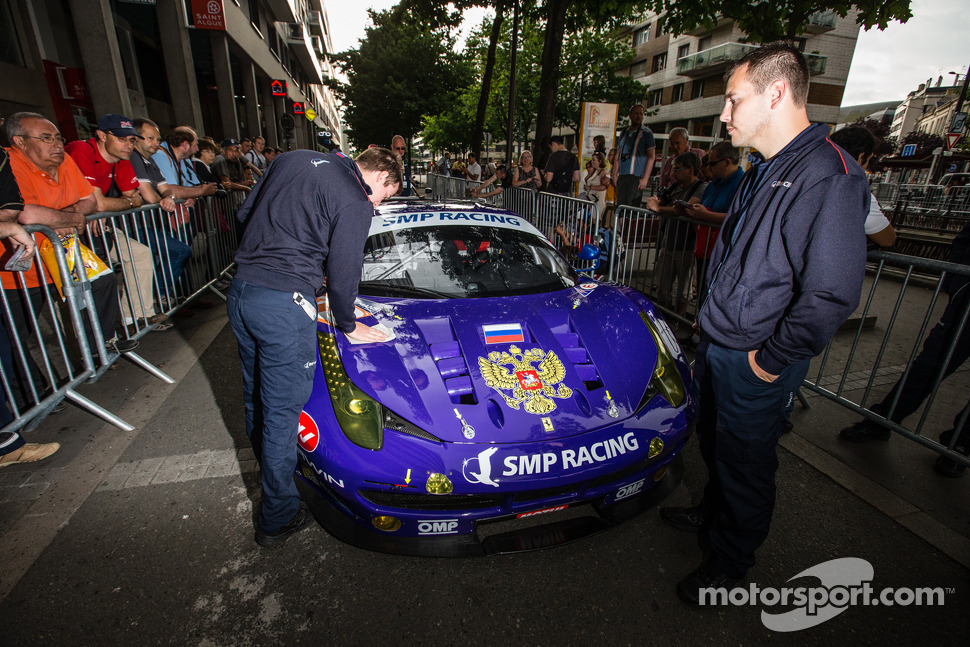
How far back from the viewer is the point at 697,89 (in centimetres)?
3356

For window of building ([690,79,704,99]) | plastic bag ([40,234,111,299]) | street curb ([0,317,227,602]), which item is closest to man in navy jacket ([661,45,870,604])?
street curb ([0,317,227,602])

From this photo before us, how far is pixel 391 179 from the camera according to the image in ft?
6.50

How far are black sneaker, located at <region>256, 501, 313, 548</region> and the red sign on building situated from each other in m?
14.0

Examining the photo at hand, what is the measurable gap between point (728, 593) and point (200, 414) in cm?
321

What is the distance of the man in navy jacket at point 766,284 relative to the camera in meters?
1.44

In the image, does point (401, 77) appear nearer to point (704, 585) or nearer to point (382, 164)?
point (382, 164)

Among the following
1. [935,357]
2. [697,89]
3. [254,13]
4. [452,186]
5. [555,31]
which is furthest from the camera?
[697,89]

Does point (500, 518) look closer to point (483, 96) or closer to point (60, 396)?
point (60, 396)

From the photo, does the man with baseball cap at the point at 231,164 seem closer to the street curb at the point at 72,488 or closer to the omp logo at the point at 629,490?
the street curb at the point at 72,488

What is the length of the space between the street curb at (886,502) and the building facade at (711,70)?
1154 inches

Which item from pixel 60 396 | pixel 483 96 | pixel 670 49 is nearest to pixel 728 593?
pixel 60 396

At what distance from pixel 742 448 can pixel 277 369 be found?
74.0 inches

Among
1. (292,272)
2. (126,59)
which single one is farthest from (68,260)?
(126,59)

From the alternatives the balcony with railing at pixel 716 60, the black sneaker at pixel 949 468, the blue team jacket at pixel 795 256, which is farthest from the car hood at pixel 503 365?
the balcony with railing at pixel 716 60
